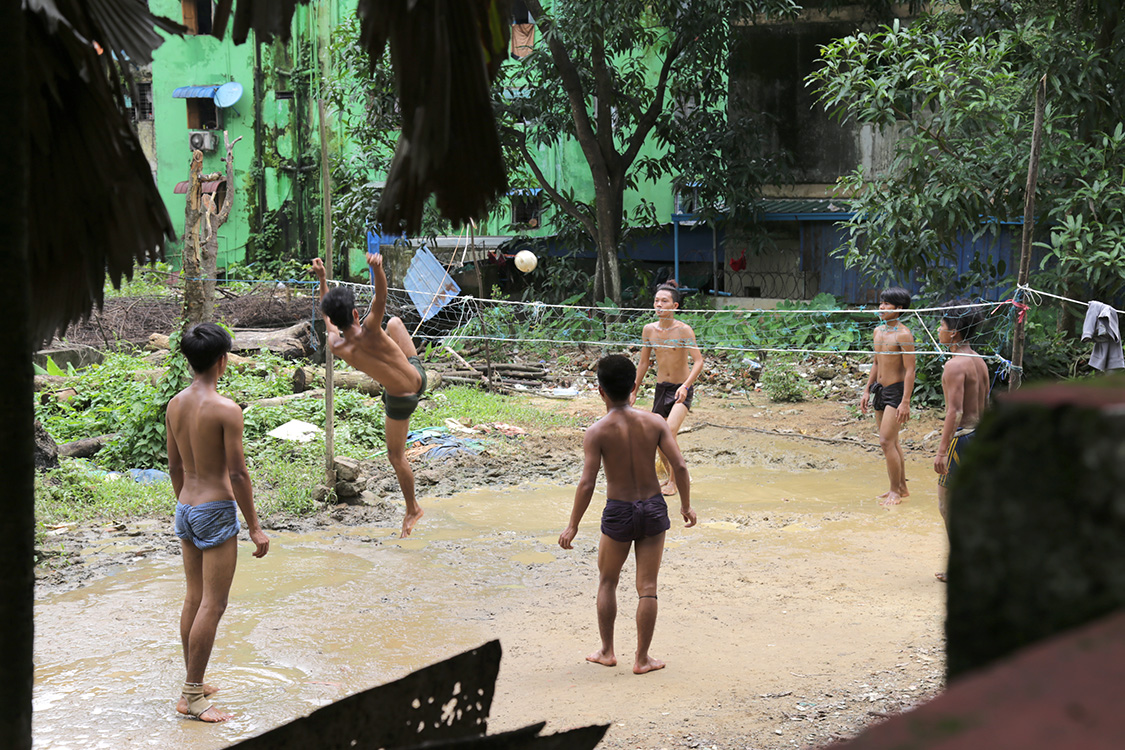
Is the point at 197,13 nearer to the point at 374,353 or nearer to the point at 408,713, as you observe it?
the point at 374,353

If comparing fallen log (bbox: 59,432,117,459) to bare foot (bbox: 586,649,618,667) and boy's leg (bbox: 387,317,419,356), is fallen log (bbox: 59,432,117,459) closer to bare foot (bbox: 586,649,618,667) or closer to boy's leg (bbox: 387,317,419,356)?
boy's leg (bbox: 387,317,419,356)

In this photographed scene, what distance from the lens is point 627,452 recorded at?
472cm

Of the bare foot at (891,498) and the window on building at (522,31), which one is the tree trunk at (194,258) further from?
the window on building at (522,31)

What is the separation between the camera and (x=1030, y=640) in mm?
546

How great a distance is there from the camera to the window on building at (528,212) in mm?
17781

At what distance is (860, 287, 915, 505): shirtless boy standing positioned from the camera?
7320 millimetres

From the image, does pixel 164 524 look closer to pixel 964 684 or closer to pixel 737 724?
pixel 737 724

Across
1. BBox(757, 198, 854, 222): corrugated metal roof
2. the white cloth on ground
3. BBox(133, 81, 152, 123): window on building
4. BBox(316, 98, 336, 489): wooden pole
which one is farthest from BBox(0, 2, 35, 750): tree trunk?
BBox(133, 81, 152, 123): window on building

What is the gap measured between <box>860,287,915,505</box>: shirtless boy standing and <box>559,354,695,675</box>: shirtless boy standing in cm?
329

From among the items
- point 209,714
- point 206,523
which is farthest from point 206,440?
point 209,714

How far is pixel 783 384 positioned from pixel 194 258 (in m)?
7.21

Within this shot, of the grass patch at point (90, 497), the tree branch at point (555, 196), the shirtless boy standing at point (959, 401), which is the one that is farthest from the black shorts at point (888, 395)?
the tree branch at point (555, 196)

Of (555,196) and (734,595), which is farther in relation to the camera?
(555,196)

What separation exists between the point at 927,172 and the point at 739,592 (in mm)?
6536
